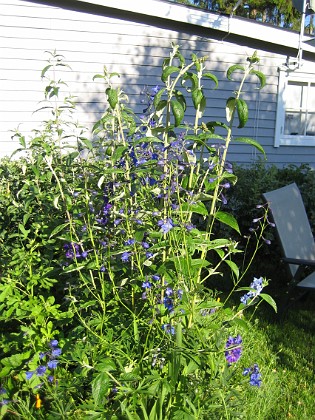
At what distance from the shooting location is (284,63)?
369 inches

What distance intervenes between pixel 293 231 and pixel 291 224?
0.07 meters

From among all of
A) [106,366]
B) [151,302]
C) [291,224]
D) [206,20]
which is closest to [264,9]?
[206,20]

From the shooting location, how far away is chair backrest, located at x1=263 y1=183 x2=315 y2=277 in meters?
4.73

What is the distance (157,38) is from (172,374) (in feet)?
23.1

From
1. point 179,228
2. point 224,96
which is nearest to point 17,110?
point 224,96

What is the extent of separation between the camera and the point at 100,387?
6.67 feet

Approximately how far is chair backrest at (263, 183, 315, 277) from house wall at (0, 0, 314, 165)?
3583mm

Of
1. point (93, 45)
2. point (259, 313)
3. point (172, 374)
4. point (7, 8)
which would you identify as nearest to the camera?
point (172, 374)

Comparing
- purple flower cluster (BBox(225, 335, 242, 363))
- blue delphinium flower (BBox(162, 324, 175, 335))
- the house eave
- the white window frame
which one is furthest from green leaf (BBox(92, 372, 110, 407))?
the white window frame

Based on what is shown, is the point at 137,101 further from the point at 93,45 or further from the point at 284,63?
the point at 284,63

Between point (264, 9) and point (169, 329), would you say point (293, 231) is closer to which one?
point (169, 329)

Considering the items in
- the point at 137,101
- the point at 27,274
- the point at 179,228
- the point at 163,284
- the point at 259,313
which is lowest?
the point at 259,313

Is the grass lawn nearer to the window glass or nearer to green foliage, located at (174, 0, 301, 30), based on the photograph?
the window glass

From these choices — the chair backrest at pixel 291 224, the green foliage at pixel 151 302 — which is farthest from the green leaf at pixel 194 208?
the chair backrest at pixel 291 224
